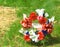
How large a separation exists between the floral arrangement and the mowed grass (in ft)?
0.84

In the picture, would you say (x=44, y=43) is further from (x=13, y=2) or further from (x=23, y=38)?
(x=13, y=2)

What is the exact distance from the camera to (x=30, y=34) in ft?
19.6

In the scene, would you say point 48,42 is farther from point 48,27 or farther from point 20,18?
point 20,18

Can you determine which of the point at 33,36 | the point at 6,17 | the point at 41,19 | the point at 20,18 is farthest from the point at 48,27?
the point at 6,17

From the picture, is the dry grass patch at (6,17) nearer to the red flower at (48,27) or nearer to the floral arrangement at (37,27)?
the floral arrangement at (37,27)

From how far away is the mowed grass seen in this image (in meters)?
6.22

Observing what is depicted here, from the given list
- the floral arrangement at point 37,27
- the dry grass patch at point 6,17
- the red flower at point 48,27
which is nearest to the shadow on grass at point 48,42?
the floral arrangement at point 37,27

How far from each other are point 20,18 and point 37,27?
1.31m

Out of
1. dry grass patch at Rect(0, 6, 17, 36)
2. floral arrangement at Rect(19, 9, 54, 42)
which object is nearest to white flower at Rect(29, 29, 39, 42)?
floral arrangement at Rect(19, 9, 54, 42)

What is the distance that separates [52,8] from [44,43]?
81.3 inches

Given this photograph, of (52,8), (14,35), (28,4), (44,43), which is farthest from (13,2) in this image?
(44,43)

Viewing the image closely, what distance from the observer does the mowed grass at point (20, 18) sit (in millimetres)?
6223

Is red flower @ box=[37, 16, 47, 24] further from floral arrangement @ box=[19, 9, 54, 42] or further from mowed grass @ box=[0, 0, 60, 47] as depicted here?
mowed grass @ box=[0, 0, 60, 47]

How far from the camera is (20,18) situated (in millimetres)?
7305
